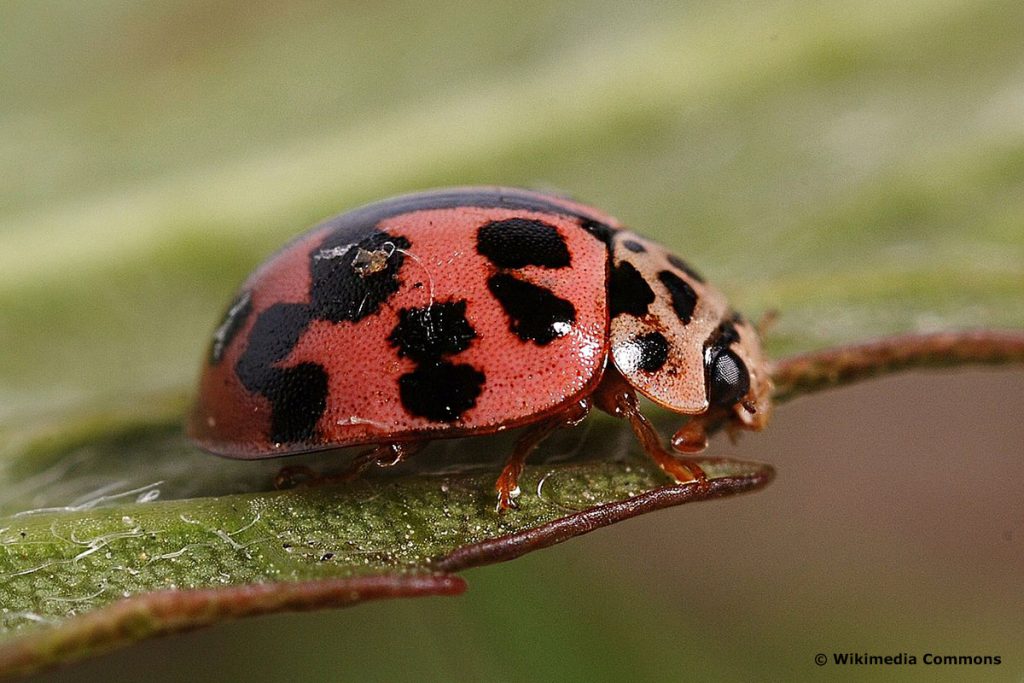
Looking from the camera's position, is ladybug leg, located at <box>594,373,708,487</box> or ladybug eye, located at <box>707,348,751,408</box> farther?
ladybug eye, located at <box>707,348,751,408</box>

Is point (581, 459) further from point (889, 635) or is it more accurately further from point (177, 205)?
point (177, 205)

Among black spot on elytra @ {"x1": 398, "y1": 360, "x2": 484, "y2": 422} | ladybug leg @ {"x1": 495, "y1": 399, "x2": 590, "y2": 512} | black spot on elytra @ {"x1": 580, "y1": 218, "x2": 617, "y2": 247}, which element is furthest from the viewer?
black spot on elytra @ {"x1": 580, "y1": 218, "x2": 617, "y2": 247}

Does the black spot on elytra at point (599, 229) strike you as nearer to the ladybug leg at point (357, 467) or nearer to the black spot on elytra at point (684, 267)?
the black spot on elytra at point (684, 267)

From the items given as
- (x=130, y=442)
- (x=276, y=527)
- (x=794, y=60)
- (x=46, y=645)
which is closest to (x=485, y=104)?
(x=794, y=60)

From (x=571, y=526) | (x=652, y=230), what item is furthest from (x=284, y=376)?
(x=652, y=230)

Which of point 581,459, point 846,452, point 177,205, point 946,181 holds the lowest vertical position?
point 846,452

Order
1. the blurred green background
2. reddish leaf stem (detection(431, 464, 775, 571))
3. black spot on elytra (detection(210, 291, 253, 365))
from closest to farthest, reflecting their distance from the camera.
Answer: reddish leaf stem (detection(431, 464, 775, 571))
black spot on elytra (detection(210, 291, 253, 365))
the blurred green background

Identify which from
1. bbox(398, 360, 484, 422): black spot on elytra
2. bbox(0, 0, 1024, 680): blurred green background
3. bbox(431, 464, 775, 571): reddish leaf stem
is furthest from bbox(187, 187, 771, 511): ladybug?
bbox(0, 0, 1024, 680): blurred green background

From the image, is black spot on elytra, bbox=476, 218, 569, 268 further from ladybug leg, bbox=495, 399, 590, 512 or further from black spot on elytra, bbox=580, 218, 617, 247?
ladybug leg, bbox=495, 399, 590, 512
